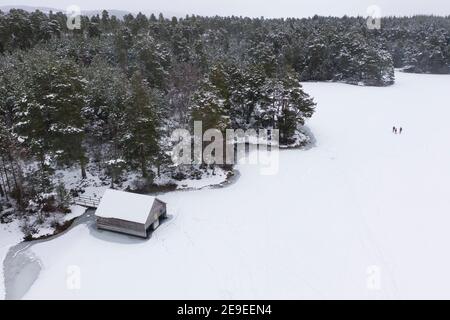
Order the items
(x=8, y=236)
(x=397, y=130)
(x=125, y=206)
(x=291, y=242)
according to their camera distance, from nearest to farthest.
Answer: (x=291, y=242)
(x=8, y=236)
(x=125, y=206)
(x=397, y=130)

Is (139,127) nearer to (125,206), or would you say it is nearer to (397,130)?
(125,206)

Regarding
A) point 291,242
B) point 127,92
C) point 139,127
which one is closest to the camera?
point 291,242

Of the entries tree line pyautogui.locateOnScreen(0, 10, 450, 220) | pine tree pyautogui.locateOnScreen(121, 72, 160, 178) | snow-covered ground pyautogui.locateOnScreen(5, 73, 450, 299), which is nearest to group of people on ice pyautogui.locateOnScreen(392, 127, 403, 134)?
snow-covered ground pyautogui.locateOnScreen(5, 73, 450, 299)

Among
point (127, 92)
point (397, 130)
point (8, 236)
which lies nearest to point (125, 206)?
point (8, 236)
